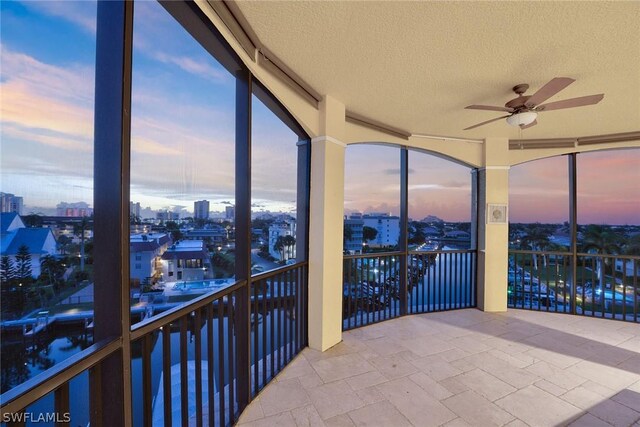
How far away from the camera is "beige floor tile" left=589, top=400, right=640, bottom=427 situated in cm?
192

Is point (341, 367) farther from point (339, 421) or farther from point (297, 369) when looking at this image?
point (339, 421)

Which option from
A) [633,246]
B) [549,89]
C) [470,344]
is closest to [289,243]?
[470,344]

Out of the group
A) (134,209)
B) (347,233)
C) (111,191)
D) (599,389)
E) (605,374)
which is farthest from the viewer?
(347,233)

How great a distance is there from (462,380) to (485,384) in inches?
7.1

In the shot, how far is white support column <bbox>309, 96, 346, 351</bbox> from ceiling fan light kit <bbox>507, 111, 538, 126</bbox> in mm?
1715

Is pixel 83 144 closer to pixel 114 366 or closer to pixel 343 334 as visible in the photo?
pixel 114 366

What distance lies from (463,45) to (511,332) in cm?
343

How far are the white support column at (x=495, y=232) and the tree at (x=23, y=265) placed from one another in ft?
16.3

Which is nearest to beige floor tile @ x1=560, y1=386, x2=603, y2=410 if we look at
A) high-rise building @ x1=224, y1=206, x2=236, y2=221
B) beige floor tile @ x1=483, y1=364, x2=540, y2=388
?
beige floor tile @ x1=483, y1=364, x2=540, y2=388

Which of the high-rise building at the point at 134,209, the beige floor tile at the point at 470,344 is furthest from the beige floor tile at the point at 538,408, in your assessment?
the high-rise building at the point at 134,209

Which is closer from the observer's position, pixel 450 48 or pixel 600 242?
pixel 450 48

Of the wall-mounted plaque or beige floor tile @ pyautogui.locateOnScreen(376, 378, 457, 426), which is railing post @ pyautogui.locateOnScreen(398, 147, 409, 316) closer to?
the wall-mounted plaque

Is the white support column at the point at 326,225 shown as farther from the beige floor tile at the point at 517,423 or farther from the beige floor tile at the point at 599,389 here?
the beige floor tile at the point at 599,389

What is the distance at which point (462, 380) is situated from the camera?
7.87 feet
